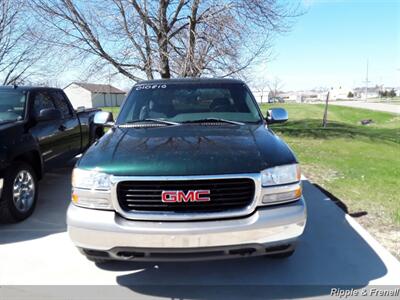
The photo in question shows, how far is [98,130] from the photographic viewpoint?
27.2 ft

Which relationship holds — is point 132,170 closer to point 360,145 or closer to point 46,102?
point 46,102

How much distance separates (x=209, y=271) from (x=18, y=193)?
2.67 m

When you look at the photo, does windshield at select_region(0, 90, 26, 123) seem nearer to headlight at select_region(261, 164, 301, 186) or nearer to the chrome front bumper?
the chrome front bumper

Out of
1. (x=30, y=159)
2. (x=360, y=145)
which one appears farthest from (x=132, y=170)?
(x=360, y=145)

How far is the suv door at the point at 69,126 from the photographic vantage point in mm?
6348

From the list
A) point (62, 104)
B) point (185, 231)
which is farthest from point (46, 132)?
point (185, 231)

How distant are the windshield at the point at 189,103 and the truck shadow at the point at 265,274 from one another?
1.55 meters

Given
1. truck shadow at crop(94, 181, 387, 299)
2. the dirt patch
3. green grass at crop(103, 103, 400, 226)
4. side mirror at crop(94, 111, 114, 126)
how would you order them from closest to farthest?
truck shadow at crop(94, 181, 387, 299) < the dirt patch < side mirror at crop(94, 111, 114, 126) < green grass at crop(103, 103, 400, 226)

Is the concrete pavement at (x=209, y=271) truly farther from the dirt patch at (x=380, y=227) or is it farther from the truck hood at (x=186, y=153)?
Result: the truck hood at (x=186, y=153)

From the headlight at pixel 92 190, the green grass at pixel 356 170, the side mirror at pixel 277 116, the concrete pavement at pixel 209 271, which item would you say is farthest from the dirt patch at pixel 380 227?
the headlight at pixel 92 190

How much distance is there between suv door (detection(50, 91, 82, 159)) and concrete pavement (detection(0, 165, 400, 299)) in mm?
2525

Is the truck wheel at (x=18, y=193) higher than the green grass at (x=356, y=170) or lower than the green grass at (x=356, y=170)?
higher

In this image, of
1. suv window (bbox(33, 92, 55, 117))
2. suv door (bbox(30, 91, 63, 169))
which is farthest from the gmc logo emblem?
suv window (bbox(33, 92, 55, 117))

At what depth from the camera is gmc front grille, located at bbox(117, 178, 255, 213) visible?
270 cm
